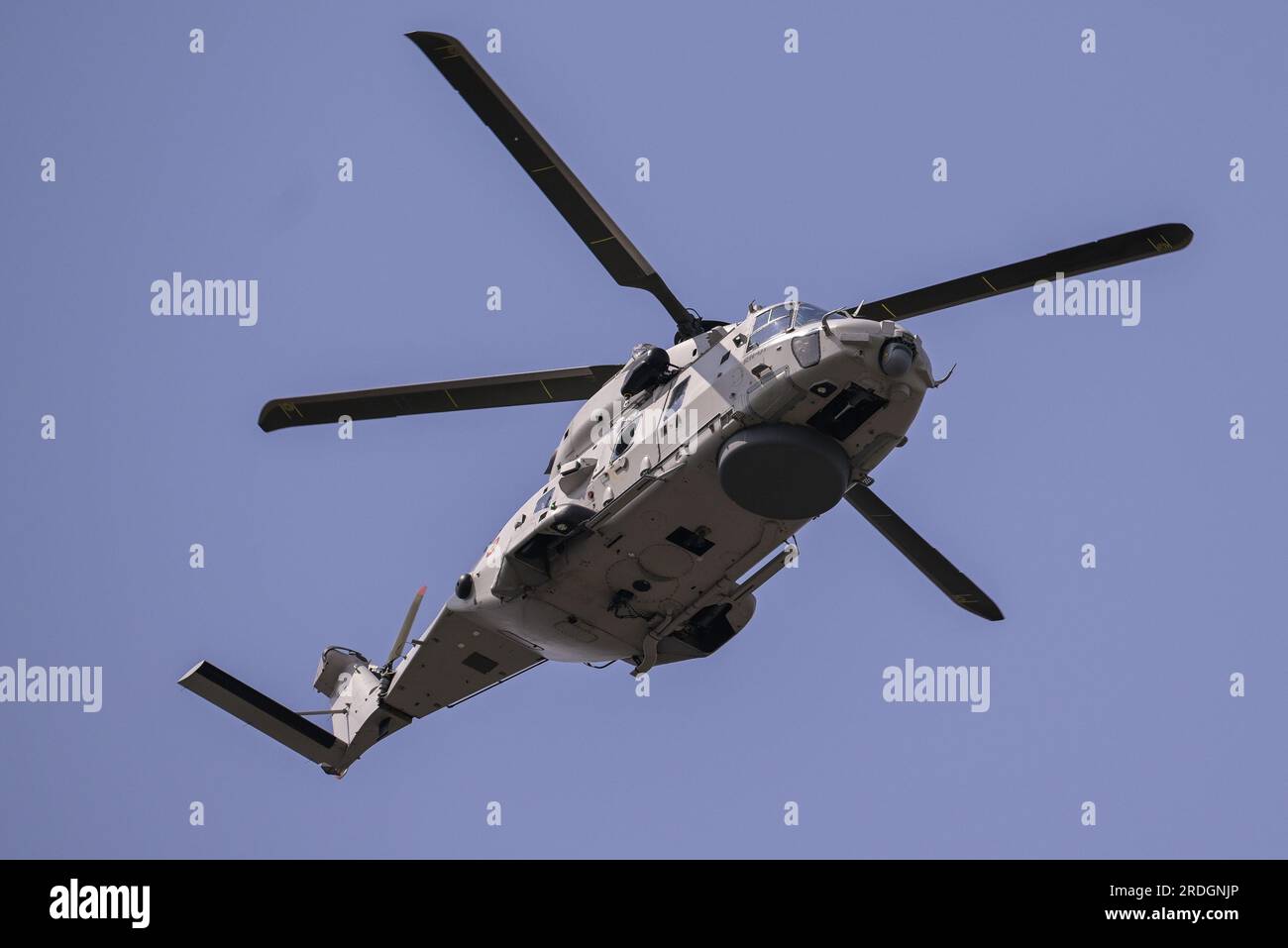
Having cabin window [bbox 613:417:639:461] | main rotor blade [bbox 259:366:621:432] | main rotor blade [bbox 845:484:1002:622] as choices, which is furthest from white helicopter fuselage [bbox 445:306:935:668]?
main rotor blade [bbox 845:484:1002:622]

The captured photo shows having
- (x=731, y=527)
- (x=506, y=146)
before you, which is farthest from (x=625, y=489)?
(x=506, y=146)

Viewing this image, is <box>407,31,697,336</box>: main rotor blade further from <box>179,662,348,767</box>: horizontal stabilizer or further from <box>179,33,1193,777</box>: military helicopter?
<box>179,662,348,767</box>: horizontal stabilizer

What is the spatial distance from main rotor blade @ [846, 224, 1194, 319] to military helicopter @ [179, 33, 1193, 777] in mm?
26

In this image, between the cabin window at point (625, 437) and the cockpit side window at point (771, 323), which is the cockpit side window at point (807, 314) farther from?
the cabin window at point (625, 437)

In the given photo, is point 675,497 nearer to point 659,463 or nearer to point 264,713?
point 659,463

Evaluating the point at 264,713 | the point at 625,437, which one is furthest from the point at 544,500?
the point at 264,713

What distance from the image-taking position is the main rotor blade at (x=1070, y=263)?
787 inches

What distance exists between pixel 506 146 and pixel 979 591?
11.4 meters

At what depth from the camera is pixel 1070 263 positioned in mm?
20219

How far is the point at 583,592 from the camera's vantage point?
77.4 ft

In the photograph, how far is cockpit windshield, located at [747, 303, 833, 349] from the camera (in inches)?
822

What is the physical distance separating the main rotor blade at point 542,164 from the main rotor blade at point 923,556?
4.89 meters

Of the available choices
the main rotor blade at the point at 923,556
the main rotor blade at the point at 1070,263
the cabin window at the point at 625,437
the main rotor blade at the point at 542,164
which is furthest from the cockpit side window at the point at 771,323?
the main rotor blade at the point at 923,556
